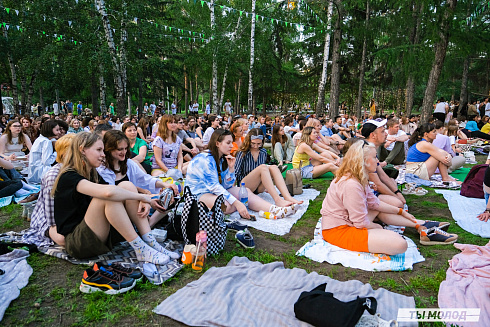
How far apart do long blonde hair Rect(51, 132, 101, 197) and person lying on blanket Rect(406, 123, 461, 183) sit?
614cm

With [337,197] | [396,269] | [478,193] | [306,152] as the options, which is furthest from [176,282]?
[478,193]

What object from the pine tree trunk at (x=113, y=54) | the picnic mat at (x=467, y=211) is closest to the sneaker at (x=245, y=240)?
the picnic mat at (x=467, y=211)

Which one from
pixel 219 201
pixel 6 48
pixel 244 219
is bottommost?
pixel 244 219

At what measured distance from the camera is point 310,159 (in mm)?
7852

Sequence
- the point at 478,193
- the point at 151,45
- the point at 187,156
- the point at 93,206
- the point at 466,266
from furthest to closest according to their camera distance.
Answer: the point at 151,45 → the point at 187,156 → the point at 478,193 → the point at 466,266 → the point at 93,206

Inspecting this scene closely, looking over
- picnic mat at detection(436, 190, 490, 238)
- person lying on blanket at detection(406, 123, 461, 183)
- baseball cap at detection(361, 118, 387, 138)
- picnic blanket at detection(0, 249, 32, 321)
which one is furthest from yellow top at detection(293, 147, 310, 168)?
picnic blanket at detection(0, 249, 32, 321)

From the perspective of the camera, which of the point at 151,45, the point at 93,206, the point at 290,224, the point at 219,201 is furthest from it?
the point at 151,45

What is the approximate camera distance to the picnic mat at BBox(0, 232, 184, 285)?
10.5ft

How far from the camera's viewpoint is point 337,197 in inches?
141

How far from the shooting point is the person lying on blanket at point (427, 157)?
21.9 ft

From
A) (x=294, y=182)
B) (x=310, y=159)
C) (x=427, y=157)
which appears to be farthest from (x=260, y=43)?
(x=294, y=182)

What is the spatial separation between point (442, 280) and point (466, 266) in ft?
1.05

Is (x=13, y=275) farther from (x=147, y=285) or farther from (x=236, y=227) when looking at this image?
(x=236, y=227)

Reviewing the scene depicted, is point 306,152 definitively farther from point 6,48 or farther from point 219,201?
point 6,48
